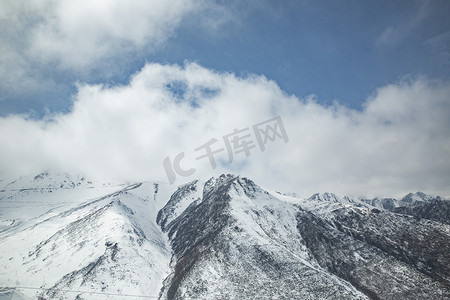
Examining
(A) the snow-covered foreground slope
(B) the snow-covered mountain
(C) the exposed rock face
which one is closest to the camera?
(C) the exposed rock face

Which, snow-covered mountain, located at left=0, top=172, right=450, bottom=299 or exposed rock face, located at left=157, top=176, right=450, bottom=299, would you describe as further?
snow-covered mountain, located at left=0, top=172, right=450, bottom=299

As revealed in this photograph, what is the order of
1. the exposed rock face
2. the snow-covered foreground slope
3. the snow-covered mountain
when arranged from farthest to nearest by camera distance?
the snow-covered foreground slope
the snow-covered mountain
the exposed rock face

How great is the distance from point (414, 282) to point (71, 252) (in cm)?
11124

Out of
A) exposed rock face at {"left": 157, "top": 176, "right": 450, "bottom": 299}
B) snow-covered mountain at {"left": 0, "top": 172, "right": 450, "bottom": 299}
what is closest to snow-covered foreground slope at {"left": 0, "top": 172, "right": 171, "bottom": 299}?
snow-covered mountain at {"left": 0, "top": 172, "right": 450, "bottom": 299}

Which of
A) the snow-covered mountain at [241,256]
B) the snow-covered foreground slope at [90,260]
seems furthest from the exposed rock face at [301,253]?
the snow-covered foreground slope at [90,260]

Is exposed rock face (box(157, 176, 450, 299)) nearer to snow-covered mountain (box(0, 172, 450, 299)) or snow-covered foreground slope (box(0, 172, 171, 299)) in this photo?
snow-covered mountain (box(0, 172, 450, 299))

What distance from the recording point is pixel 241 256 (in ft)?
242

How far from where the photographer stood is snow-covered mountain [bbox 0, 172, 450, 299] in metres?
64.9

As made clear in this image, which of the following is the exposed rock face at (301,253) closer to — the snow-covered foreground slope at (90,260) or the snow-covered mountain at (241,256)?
the snow-covered mountain at (241,256)

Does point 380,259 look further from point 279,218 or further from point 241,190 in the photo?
point 241,190

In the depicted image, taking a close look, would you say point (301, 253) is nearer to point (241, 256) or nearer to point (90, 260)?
point (241, 256)

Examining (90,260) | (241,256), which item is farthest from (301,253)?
(90,260)

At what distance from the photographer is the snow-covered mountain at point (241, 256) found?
64875 mm

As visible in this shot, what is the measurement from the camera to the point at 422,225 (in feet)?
331
